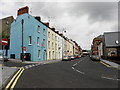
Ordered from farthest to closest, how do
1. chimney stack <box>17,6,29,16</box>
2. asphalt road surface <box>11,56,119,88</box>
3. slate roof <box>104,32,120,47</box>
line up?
slate roof <box>104,32,120,47</box> < chimney stack <box>17,6,29,16</box> < asphalt road surface <box>11,56,119,88</box>

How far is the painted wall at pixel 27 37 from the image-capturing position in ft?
90.7

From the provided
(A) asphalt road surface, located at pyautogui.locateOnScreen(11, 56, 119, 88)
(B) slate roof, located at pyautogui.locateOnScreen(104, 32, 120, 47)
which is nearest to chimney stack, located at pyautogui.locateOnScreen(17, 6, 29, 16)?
(A) asphalt road surface, located at pyautogui.locateOnScreen(11, 56, 119, 88)

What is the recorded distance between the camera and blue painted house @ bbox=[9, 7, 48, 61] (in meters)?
27.6

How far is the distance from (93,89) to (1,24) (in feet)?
138

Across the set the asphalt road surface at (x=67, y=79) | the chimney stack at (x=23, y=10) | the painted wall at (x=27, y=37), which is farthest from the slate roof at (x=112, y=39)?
the asphalt road surface at (x=67, y=79)

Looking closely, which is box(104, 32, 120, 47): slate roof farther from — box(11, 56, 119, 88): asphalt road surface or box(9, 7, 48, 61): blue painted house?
box(11, 56, 119, 88): asphalt road surface

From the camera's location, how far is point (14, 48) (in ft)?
100

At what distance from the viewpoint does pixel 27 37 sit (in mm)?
28453

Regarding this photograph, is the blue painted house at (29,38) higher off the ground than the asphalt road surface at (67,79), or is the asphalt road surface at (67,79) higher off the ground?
the blue painted house at (29,38)

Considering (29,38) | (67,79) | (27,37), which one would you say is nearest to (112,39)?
(29,38)

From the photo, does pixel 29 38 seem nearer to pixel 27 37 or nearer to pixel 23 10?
pixel 27 37

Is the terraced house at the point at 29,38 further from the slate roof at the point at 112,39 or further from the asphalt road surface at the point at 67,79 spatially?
the slate roof at the point at 112,39

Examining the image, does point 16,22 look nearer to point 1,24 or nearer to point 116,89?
point 1,24

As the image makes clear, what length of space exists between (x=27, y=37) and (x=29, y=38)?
572 mm
